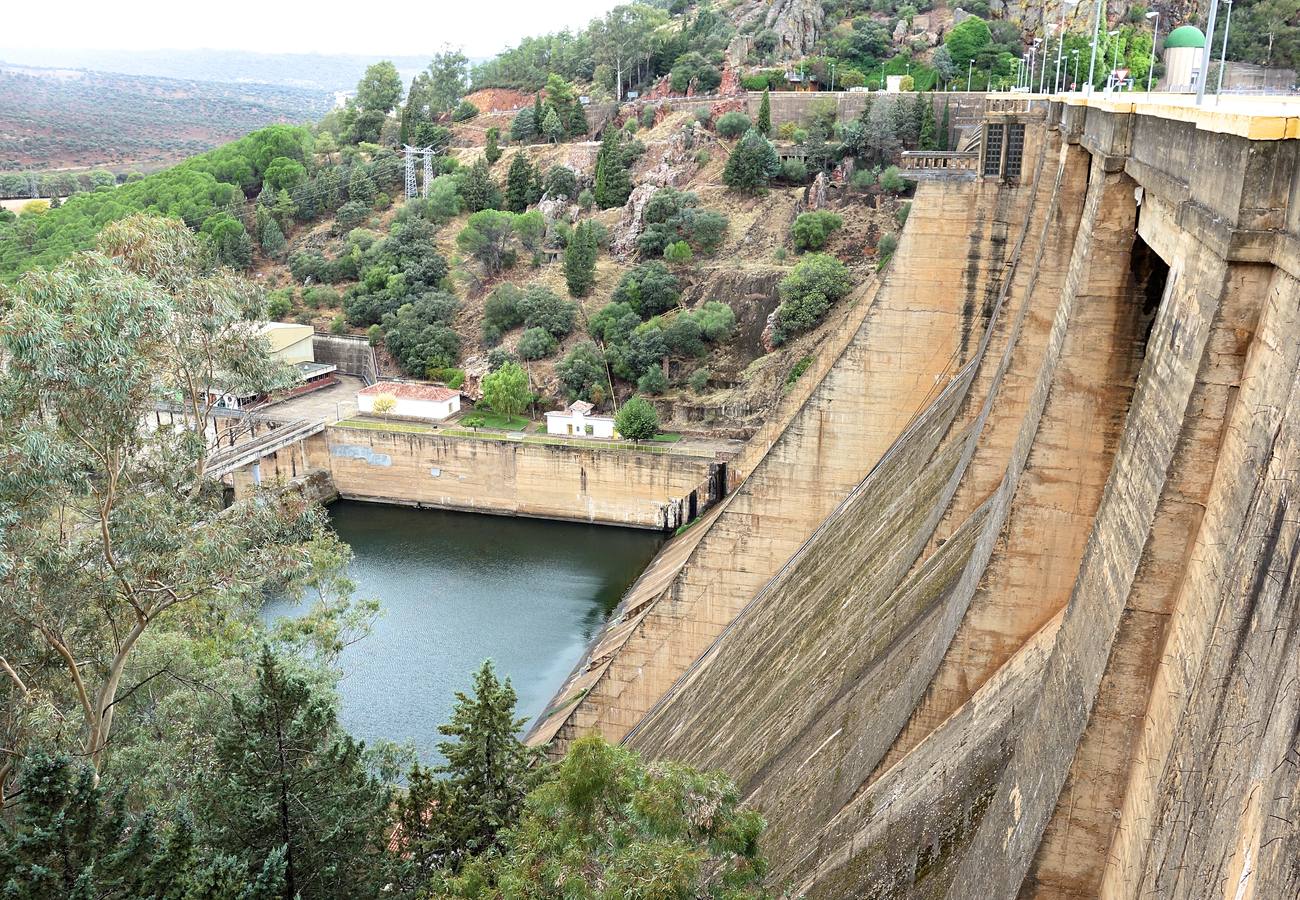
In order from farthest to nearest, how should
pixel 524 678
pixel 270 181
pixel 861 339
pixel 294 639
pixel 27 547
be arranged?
pixel 270 181 → pixel 524 678 → pixel 861 339 → pixel 294 639 → pixel 27 547

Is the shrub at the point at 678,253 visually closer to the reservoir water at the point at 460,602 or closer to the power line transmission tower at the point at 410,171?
the reservoir water at the point at 460,602

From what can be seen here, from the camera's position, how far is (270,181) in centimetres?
6631

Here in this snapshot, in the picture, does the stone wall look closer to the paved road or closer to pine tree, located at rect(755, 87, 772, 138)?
the paved road

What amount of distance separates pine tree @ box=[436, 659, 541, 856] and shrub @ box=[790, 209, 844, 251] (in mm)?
35190

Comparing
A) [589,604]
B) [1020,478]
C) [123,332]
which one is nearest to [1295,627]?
[1020,478]

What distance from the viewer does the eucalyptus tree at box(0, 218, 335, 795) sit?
1274cm

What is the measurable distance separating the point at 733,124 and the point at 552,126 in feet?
39.8

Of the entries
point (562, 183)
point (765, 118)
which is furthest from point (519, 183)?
point (765, 118)

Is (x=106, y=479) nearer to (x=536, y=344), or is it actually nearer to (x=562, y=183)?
(x=536, y=344)

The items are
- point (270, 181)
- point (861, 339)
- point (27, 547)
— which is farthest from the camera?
point (270, 181)

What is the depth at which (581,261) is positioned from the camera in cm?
4784

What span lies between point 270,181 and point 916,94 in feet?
124

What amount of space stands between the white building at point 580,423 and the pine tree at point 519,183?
68.2 feet

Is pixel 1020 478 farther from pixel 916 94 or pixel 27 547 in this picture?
pixel 916 94
